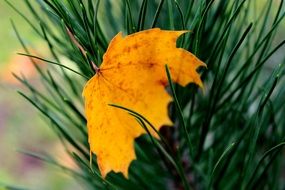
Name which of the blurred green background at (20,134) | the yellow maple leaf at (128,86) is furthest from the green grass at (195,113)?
the blurred green background at (20,134)

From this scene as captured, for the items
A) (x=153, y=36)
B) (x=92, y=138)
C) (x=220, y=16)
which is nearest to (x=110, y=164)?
(x=92, y=138)

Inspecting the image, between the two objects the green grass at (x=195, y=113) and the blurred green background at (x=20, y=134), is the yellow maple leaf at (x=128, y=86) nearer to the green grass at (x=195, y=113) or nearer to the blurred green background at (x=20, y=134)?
the green grass at (x=195, y=113)

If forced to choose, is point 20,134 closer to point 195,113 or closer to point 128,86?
point 195,113

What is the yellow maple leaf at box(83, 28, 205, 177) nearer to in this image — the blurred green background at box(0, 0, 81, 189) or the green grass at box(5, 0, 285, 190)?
the green grass at box(5, 0, 285, 190)

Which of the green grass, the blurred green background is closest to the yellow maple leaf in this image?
the green grass

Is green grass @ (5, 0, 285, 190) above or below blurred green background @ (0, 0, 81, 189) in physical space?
above

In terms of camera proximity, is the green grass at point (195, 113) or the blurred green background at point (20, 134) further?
the blurred green background at point (20, 134)

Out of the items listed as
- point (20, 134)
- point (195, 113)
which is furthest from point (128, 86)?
point (20, 134)
